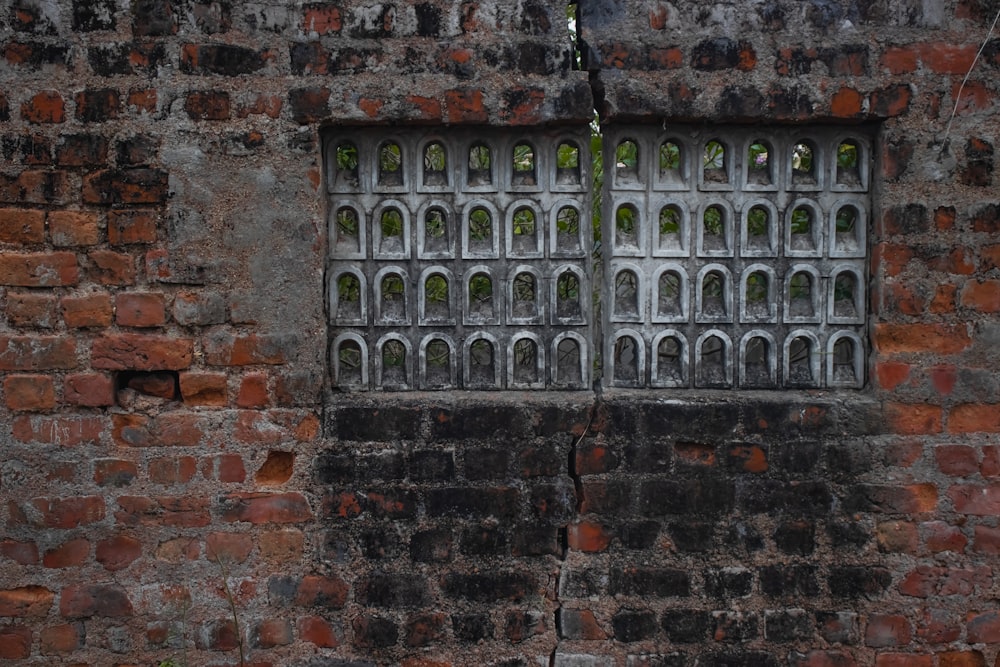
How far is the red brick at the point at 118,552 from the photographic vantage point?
2.63 metres

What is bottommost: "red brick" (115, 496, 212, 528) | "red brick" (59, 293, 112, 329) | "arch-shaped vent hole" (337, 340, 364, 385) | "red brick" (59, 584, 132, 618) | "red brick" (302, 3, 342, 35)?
"red brick" (59, 584, 132, 618)

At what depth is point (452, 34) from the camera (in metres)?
2.56

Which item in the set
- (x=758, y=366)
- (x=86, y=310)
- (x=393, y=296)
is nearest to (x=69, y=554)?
(x=86, y=310)

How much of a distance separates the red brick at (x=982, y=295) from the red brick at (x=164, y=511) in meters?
2.57

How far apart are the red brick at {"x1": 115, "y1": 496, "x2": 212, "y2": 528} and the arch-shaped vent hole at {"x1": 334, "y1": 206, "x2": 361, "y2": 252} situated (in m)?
0.95

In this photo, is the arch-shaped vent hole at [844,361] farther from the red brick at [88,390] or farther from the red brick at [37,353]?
the red brick at [37,353]

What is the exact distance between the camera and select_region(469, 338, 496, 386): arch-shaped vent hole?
2.75m

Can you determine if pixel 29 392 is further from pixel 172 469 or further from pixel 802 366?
pixel 802 366

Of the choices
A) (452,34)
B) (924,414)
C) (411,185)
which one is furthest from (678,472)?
(452,34)

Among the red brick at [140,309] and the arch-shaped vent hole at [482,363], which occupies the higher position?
the red brick at [140,309]

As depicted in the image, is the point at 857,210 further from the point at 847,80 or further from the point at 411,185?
the point at 411,185

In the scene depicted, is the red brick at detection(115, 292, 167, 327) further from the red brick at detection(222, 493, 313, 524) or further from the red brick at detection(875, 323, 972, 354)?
the red brick at detection(875, 323, 972, 354)

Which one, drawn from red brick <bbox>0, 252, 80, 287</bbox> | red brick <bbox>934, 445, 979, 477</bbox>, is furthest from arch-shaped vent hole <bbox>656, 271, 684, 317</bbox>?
red brick <bbox>0, 252, 80, 287</bbox>

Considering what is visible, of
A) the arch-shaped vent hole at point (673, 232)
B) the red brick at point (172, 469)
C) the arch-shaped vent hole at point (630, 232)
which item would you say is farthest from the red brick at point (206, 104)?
the arch-shaped vent hole at point (673, 232)
